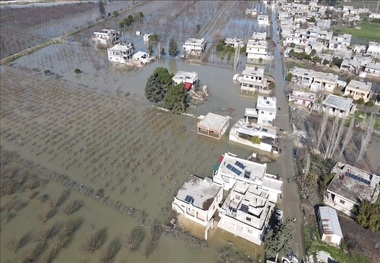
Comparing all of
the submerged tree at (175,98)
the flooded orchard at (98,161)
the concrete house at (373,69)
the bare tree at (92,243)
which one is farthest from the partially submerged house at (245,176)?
the concrete house at (373,69)

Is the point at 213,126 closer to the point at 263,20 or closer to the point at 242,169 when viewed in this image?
the point at 242,169

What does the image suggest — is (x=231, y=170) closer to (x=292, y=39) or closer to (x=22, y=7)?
(x=292, y=39)

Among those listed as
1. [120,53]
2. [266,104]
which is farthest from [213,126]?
[120,53]

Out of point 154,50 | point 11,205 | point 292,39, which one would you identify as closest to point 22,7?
point 154,50

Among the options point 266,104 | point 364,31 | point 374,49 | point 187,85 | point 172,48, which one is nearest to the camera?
point 266,104

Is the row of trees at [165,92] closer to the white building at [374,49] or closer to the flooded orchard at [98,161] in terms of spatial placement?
the flooded orchard at [98,161]
